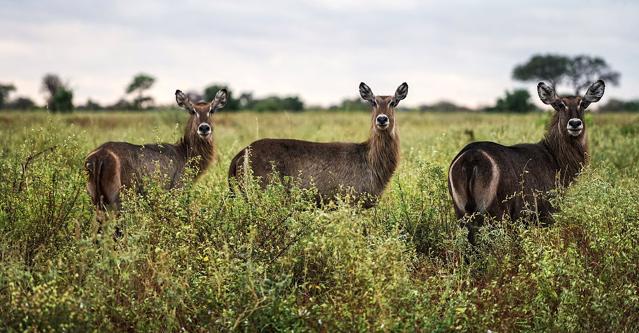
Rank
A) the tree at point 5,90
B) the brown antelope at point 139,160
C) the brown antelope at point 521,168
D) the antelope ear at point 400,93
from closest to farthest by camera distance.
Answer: the brown antelope at point 521,168 → the brown antelope at point 139,160 → the antelope ear at point 400,93 → the tree at point 5,90

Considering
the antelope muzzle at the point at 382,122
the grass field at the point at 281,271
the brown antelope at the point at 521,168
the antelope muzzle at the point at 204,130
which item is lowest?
the grass field at the point at 281,271

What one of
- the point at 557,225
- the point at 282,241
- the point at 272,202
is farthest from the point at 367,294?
the point at 557,225

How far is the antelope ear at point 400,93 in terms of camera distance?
8216 millimetres

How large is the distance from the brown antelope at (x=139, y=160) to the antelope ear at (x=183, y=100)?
Answer: 1 centimetres

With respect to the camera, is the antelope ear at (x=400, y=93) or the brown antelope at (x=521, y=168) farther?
the antelope ear at (x=400, y=93)

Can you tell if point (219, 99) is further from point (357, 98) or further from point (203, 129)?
point (357, 98)

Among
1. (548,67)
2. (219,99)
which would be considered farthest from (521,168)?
(548,67)

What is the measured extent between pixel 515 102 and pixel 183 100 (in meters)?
30.1

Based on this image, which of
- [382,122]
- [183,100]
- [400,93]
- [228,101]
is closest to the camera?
[382,122]

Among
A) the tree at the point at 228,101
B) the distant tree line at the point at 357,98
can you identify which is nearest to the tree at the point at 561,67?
the distant tree line at the point at 357,98

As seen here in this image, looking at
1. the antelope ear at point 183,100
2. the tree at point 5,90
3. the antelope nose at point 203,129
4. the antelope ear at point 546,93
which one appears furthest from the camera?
the tree at point 5,90

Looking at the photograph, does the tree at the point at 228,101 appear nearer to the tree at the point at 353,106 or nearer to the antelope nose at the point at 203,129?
the tree at the point at 353,106

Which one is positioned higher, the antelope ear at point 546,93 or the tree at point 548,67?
→ the tree at point 548,67

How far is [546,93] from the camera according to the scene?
25.2ft
